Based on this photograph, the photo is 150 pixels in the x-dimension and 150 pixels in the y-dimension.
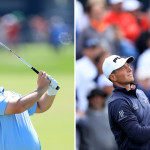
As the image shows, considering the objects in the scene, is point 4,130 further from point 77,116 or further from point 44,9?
point 44,9

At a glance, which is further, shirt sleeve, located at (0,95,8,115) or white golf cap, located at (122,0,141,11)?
white golf cap, located at (122,0,141,11)

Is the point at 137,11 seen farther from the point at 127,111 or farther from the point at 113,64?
the point at 127,111

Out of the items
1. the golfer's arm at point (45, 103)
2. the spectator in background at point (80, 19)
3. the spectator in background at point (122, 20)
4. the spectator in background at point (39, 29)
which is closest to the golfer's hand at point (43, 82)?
the golfer's arm at point (45, 103)

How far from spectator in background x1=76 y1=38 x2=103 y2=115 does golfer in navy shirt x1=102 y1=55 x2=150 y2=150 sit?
122 inches

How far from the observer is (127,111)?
4578mm

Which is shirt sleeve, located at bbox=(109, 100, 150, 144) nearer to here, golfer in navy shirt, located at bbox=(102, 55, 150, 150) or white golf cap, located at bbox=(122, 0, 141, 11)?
golfer in navy shirt, located at bbox=(102, 55, 150, 150)

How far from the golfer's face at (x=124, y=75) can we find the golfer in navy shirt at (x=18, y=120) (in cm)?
52

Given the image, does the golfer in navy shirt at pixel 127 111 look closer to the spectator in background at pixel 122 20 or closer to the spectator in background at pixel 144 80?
the spectator in background at pixel 144 80

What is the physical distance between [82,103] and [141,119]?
11.1ft

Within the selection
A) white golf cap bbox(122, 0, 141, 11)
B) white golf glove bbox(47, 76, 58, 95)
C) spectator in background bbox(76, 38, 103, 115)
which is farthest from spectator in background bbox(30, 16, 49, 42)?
white golf glove bbox(47, 76, 58, 95)

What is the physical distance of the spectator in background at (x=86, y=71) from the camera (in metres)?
7.98

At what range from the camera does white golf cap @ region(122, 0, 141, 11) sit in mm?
8961

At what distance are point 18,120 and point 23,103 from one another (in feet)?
0.94

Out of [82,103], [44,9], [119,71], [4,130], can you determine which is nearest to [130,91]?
[119,71]
